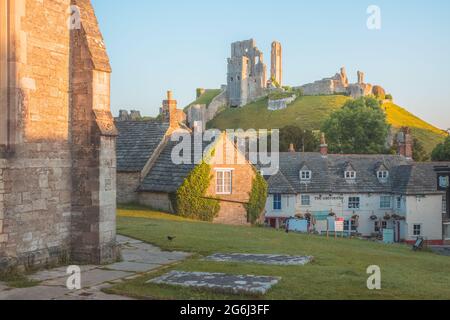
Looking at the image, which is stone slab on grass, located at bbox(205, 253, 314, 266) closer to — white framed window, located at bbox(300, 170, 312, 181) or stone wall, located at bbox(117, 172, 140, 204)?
stone wall, located at bbox(117, 172, 140, 204)

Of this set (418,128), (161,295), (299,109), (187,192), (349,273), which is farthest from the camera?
(299,109)

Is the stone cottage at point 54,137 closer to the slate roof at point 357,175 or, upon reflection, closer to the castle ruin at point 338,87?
the slate roof at point 357,175

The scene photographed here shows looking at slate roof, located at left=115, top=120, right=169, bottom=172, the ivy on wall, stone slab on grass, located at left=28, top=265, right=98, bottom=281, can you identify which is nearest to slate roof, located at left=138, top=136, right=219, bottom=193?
slate roof, located at left=115, top=120, right=169, bottom=172

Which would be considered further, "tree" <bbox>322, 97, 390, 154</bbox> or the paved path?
"tree" <bbox>322, 97, 390, 154</bbox>

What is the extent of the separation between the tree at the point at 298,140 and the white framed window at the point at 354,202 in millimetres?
28401

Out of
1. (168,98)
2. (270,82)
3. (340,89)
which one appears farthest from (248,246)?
(270,82)

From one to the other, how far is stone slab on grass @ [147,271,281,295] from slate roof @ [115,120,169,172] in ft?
72.1

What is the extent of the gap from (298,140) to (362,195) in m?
31.5

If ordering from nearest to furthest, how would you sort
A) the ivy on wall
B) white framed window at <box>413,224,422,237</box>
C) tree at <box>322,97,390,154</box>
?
the ivy on wall
white framed window at <box>413,224,422,237</box>
tree at <box>322,97,390,154</box>

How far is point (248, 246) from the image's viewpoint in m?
17.5

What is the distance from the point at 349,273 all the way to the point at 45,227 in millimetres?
7606

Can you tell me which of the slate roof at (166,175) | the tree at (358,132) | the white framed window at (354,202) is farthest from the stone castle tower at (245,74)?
the slate roof at (166,175)

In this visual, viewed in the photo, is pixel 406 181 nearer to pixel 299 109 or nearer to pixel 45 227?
pixel 45 227

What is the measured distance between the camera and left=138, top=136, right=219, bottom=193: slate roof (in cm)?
3105
